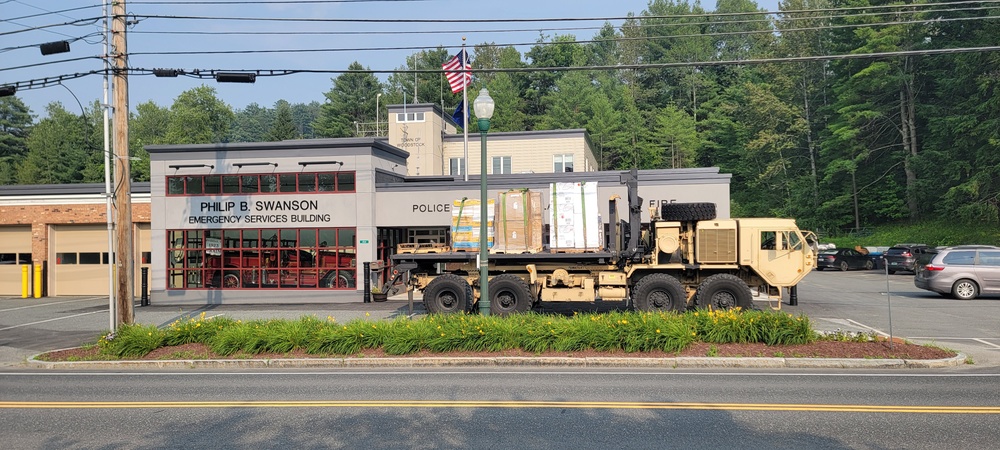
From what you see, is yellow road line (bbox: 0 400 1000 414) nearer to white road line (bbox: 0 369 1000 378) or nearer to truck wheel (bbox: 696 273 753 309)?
white road line (bbox: 0 369 1000 378)

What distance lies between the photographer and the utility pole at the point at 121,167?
15836mm

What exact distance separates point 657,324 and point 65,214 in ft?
85.6

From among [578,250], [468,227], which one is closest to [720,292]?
[578,250]

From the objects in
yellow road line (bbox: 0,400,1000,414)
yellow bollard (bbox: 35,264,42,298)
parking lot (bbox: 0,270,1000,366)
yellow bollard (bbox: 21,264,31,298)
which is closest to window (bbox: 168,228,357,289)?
parking lot (bbox: 0,270,1000,366)

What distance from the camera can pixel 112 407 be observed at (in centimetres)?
948

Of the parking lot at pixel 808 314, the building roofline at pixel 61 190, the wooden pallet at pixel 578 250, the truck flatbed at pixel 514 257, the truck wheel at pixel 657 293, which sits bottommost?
the parking lot at pixel 808 314

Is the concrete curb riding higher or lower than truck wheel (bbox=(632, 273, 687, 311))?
lower

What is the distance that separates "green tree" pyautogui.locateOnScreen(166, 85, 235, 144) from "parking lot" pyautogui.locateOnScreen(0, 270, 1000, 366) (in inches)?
2643

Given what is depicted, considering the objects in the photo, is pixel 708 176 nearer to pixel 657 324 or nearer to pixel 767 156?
pixel 657 324

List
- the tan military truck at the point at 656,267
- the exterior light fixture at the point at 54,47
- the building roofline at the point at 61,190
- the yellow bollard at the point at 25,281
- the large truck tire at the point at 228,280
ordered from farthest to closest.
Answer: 1. the yellow bollard at the point at 25,281
2. the building roofline at the point at 61,190
3. the large truck tire at the point at 228,280
4. the tan military truck at the point at 656,267
5. the exterior light fixture at the point at 54,47

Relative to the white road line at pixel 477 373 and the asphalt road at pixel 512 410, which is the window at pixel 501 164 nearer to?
the white road line at pixel 477 373

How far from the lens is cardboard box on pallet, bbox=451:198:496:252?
18859 mm

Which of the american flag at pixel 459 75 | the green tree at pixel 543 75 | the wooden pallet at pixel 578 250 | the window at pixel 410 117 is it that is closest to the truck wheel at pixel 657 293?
the wooden pallet at pixel 578 250

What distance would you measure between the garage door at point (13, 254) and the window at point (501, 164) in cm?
2297
